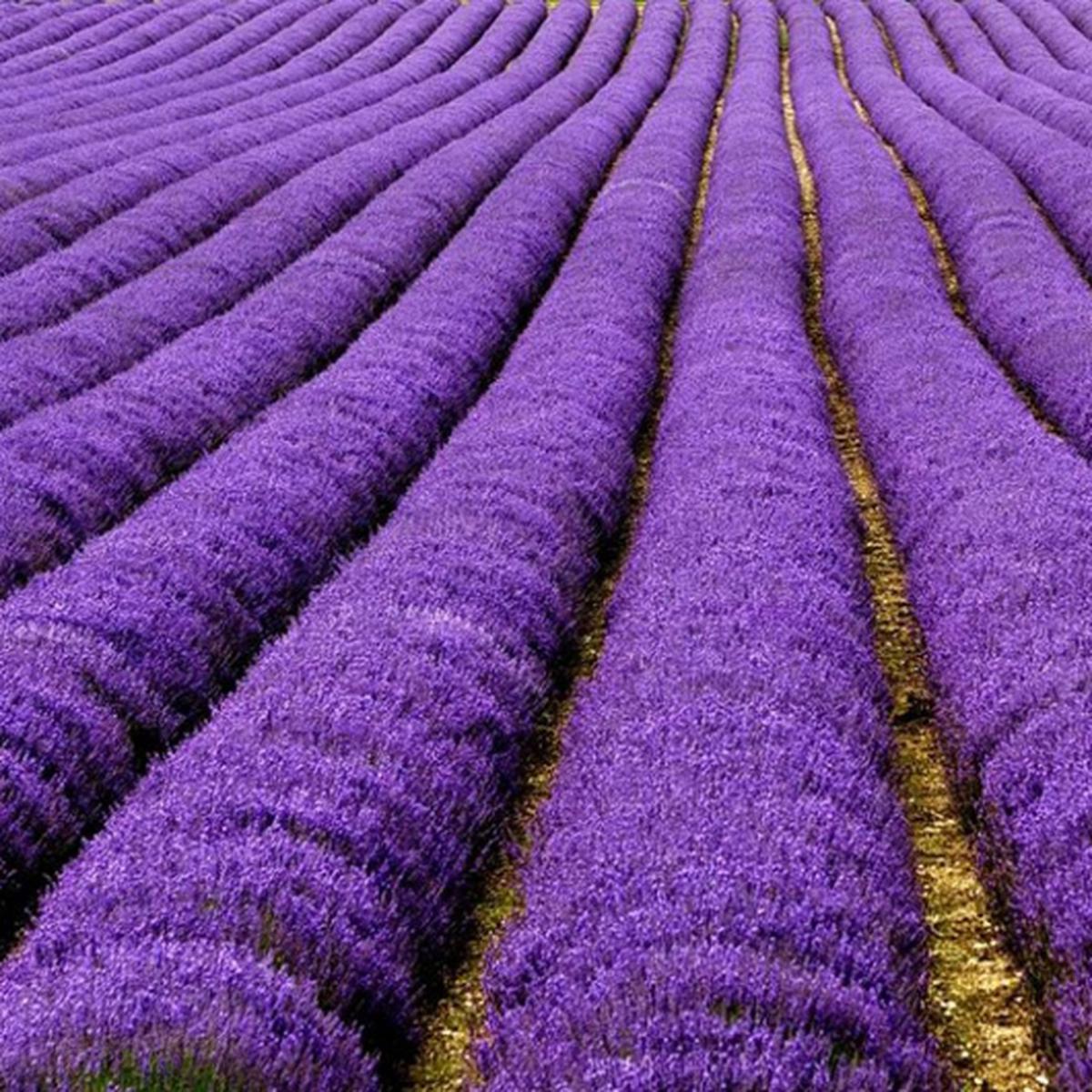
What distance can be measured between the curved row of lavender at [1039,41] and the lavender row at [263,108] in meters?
11.6

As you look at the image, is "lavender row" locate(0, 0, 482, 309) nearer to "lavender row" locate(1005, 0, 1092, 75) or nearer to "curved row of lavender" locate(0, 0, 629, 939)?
"curved row of lavender" locate(0, 0, 629, 939)

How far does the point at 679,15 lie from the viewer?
3794cm

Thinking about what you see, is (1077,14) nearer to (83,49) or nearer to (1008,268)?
(83,49)

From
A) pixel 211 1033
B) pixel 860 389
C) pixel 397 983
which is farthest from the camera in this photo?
pixel 860 389

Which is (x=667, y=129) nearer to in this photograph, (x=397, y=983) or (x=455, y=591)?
(x=455, y=591)

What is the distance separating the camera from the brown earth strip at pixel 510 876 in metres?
3.97

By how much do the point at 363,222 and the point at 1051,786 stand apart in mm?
11589

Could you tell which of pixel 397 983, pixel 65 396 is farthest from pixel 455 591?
pixel 65 396

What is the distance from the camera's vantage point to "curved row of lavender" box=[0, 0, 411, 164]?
1862 centimetres

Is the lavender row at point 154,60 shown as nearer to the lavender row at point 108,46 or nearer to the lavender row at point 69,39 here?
the lavender row at point 108,46

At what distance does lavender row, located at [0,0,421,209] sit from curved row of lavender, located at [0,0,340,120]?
Answer: 759mm

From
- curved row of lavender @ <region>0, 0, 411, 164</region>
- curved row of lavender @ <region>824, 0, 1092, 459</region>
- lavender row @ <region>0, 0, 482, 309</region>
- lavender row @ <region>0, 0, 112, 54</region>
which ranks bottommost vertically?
lavender row @ <region>0, 0, 112, 54</region>

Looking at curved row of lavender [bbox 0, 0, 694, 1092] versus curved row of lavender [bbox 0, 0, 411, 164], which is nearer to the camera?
curved row of lavender [bbox 0, 0, 694, 1092]

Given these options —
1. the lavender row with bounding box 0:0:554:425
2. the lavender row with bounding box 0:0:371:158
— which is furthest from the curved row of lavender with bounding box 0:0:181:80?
the lavender row with bounding box 0:0:554:425
